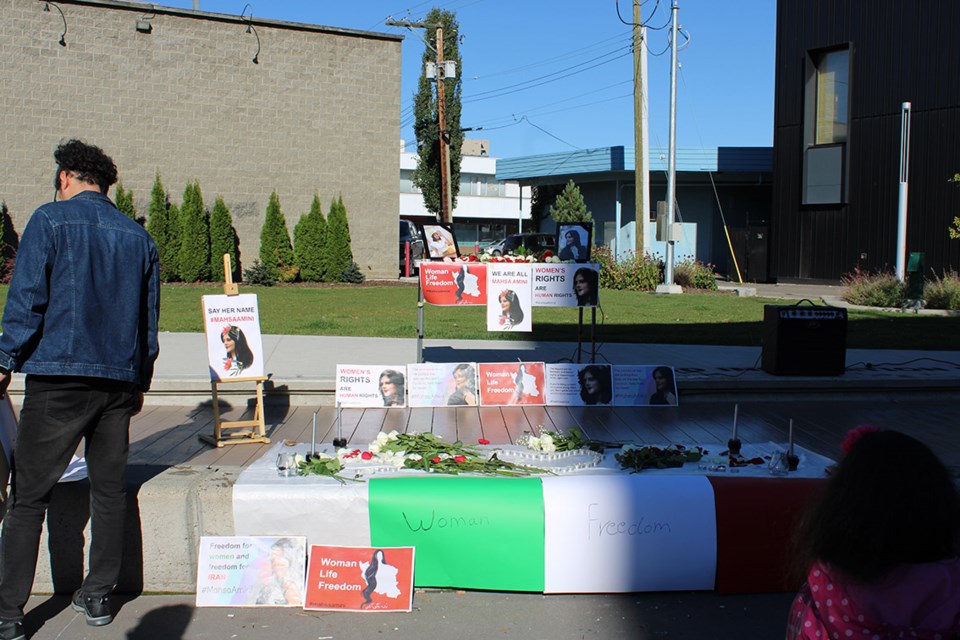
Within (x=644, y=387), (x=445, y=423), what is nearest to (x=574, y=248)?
(x=644, y=387)

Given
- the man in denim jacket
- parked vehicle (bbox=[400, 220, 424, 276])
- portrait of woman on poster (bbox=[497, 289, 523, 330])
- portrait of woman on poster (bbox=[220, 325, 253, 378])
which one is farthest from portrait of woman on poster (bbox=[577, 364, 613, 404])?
parked vehicle (bbox=[400, 220, 424, 276])

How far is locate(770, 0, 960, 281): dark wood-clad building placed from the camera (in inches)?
976

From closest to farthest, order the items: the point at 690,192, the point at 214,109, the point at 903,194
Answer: the point at 903,194
the point at 214,109
the point at 690,192

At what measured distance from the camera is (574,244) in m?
9.30

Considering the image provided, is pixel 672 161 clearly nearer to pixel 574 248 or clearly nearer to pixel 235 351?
pixel 574 248

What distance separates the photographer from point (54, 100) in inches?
907

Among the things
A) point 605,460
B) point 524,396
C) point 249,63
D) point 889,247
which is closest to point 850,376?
point 524,396

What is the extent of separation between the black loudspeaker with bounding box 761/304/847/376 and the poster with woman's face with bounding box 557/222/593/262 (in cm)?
196

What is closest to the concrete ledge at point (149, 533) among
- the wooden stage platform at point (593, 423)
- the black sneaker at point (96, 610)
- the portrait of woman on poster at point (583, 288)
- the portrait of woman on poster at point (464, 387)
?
the black sneaker at point (96, 610)

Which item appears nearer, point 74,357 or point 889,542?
point 889,542

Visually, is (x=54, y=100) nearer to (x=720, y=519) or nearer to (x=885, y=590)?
(x=720, y=519)

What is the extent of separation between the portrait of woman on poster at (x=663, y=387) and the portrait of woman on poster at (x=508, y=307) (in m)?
1.43

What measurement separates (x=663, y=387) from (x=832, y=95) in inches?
889

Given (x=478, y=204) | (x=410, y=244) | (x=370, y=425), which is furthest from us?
(x=478, y=204)
